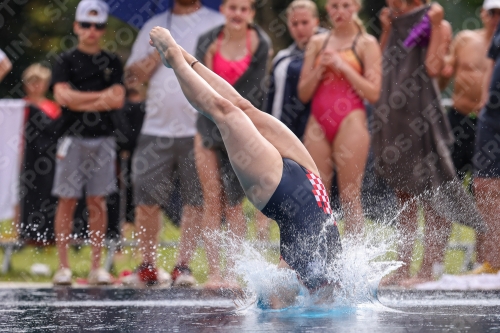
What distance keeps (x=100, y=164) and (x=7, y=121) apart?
51.9 inches

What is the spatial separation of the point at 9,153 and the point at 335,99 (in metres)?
2.72

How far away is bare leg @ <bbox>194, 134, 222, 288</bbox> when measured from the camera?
5.33 metres

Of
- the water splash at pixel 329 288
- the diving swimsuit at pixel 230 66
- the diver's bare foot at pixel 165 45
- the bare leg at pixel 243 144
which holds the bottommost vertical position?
the water splash at pixel 329 288

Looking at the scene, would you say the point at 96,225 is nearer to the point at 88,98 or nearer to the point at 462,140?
the point at 88,98

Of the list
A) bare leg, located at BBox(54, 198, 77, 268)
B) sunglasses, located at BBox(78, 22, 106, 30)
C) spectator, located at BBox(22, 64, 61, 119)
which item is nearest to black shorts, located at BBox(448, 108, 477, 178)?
sunglasses, located at BBox(78, 22, 106, 30)

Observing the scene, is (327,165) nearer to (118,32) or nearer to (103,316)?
(103,316)

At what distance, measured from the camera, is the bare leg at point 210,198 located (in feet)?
17.5

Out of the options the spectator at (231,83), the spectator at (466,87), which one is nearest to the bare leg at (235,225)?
the spectator at (231,83)

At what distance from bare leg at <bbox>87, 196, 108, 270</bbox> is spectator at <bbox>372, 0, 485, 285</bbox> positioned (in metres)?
1.78

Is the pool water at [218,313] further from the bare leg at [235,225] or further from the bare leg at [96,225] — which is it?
the bare leg at [96,225]

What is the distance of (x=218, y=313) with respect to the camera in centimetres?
398

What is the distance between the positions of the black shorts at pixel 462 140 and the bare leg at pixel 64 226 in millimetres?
2518

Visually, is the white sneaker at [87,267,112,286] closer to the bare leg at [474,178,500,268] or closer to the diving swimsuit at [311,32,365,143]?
the diving swimsuit at [311,32,365,143]

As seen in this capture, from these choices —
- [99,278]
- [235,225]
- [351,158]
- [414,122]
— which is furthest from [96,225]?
[414,122]
